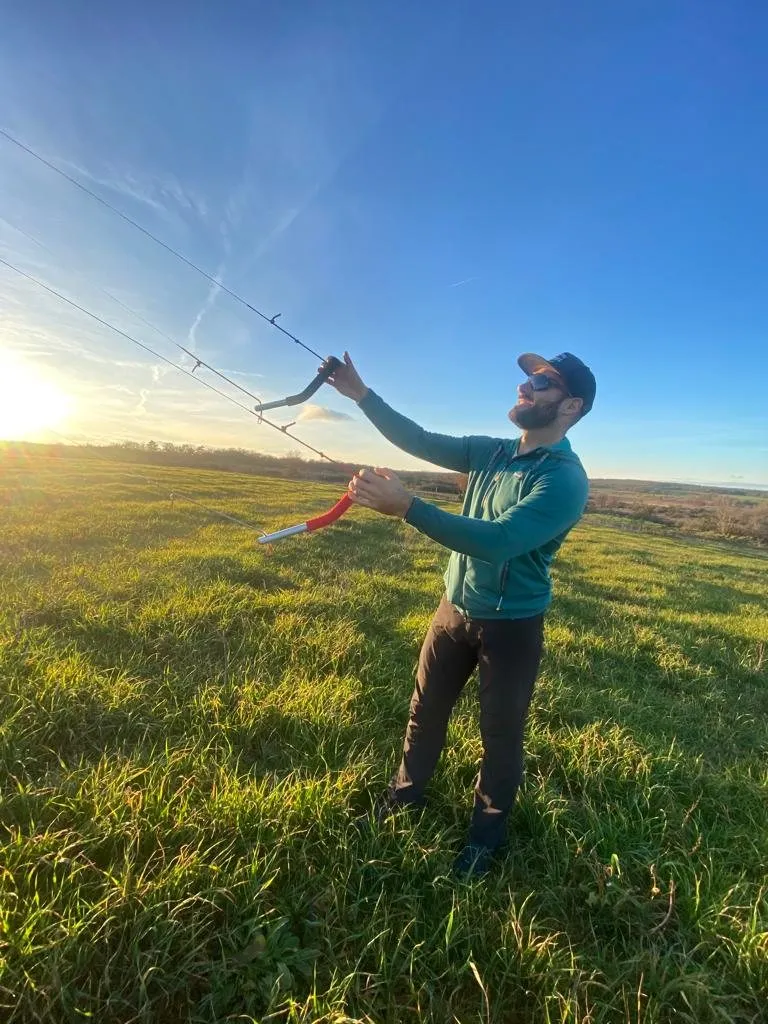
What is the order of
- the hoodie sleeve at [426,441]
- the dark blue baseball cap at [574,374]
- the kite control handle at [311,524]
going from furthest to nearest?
1. the hoodie sleeve at [426,441]
2. the kite control handle at [311,524]
3. the dark blue baseball cap at [574,374]

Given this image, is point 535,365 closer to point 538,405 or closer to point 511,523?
point 538,405

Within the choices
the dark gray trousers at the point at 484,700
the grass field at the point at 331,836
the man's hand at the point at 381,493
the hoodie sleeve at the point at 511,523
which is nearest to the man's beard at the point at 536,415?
the hoodie sleeve at the point at 511,523

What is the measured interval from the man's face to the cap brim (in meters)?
0.02

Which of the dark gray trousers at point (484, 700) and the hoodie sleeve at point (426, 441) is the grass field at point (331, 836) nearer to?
the dark gray trousers at point (484, 700)

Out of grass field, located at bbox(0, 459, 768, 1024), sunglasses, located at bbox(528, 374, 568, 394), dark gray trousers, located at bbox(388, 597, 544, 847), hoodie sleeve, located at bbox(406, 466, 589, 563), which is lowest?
grass field, located at bbox(0, 459, 768, 1024)

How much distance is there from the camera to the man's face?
2551 millimetres

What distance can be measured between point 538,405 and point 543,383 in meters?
0.13

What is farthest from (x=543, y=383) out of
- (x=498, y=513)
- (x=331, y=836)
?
(x=331, y=836)

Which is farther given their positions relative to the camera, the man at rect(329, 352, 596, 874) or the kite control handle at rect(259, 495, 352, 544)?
the kite control handle at rect(259, 495, 352, 544)

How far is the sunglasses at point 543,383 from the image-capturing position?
2543mm

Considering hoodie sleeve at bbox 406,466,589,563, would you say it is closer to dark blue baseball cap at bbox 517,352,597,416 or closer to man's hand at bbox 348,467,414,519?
man's hand at bbox 348,467,414,519

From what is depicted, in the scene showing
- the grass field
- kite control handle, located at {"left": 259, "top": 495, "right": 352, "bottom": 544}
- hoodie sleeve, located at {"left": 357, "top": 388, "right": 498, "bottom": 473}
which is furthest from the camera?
hoodie sleeve, located at {"left": 357, "top": 388, "right": 498, "bottom": 473}

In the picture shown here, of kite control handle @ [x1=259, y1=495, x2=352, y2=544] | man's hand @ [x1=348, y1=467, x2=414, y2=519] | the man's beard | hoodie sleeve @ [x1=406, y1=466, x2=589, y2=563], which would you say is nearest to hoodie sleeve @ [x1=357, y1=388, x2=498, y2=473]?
the man's beard

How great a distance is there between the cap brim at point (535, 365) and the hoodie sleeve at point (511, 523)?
24.3 inches
